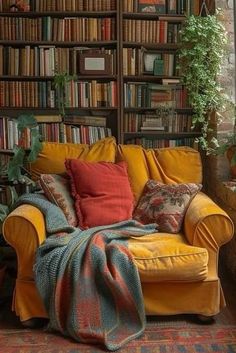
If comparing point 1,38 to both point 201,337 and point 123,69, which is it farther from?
point 201,337

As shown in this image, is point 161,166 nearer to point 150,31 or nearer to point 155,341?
point 155,341

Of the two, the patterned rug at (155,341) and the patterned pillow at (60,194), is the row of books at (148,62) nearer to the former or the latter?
the patterned pillow at (60,194)

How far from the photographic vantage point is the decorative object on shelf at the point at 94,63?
3355 mm

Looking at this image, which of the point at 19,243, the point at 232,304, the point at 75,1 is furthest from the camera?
the point at 75,1

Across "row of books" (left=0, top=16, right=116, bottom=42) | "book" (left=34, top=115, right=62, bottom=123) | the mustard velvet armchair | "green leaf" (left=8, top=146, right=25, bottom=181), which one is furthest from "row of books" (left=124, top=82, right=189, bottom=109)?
the mustard velvet armchair

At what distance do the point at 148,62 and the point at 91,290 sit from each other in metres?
2.19

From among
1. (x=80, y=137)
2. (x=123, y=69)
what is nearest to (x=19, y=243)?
(x=80, y=137)

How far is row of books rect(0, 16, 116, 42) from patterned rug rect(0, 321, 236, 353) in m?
2.36

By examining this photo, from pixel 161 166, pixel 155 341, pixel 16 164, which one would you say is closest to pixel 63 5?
pixel 16 164

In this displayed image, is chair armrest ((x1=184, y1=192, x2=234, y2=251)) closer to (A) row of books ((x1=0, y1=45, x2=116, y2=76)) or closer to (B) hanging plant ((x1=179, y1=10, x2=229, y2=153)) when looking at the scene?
(B) hanging plant ((x1=179, y1=10, x2=229, y2=153))

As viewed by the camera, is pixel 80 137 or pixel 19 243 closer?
pixel 19 243

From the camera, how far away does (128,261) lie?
1962 millimetres

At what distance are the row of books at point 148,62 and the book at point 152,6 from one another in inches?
13.3

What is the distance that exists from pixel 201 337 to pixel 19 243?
3.36 feet
